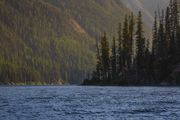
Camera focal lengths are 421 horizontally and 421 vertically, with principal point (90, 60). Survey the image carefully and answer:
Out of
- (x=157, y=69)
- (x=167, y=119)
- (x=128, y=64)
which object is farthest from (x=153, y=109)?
(x=128, y=64)

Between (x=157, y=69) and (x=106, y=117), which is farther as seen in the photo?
(x=157, y=69)

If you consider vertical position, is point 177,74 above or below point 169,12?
below

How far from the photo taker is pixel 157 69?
104812 mm

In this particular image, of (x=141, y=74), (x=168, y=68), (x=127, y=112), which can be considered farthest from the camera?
(x=141, y=74)

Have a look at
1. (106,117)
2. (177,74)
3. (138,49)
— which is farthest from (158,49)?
(106,117)

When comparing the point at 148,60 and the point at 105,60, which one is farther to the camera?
the point at 105,60

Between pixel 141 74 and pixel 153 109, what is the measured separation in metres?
66.9

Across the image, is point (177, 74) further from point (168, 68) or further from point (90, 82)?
point (90, 82)

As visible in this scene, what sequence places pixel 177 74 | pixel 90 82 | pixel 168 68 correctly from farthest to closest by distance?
pixel 90 82 < pixel 168 68 < pixel 177 74

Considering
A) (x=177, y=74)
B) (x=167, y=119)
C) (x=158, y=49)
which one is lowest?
(x=167, y=119)

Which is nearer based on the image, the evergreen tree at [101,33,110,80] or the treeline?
the treeline

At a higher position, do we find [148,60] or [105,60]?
[105,60]

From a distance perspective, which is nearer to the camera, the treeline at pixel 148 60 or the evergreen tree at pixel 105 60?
the treeline at pixel 148 60

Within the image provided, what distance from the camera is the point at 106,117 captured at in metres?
36.5
